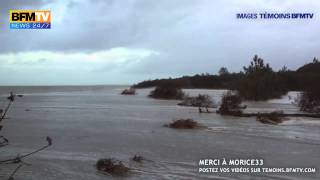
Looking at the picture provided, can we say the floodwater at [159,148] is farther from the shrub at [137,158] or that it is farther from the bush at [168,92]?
the bush at [168,92]

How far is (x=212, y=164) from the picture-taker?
11.8m

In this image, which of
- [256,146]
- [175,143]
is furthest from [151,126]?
[256,146]

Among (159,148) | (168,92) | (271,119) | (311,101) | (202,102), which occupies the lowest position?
(159,148)

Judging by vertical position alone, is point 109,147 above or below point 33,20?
below

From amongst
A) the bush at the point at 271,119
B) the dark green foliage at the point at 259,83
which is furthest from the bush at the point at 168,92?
the bush at the point at 271,119

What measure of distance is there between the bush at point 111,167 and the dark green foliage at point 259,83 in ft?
167

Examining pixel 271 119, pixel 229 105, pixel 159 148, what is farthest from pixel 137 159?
pixel 229 105

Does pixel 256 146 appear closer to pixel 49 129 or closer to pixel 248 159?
pixel 248 159

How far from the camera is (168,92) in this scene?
66.2m

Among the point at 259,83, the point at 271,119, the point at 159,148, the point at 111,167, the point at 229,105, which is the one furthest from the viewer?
the point at 259,83

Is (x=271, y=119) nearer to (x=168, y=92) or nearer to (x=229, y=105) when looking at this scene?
(x=229, y=105)

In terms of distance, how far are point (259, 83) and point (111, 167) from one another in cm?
5429

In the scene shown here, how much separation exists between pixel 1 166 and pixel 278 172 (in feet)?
24.1

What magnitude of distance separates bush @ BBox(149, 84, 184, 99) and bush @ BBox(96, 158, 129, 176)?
53499mm
